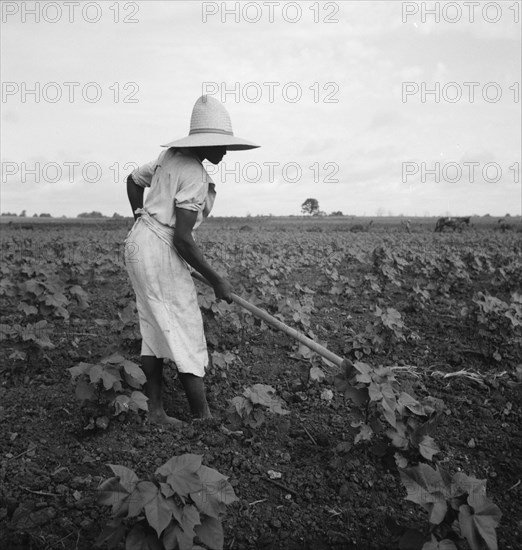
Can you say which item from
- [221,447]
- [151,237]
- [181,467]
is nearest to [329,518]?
[221,447]

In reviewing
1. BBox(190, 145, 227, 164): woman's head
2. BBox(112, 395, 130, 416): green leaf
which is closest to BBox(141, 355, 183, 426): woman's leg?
BBox(112, 395, 130, 416): green leaf

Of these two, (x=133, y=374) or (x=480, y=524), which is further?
(x=133, y=374)

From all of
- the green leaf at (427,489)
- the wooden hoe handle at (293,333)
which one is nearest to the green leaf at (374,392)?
the wooden hoe handle at (293,333)

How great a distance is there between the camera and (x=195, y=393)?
122 inches

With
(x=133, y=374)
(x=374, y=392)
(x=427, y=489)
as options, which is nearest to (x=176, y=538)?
(x=427, y=489)

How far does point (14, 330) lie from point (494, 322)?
3.87 m

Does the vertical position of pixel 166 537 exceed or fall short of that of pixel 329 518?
it exceeds it

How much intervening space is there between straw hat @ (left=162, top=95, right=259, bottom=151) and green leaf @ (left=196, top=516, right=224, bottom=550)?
5.87 ft

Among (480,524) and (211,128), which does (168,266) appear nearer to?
(211,128)

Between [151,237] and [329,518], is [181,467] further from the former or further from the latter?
[151,237]

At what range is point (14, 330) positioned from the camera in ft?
12.5

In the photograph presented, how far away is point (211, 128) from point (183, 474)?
1844 mm

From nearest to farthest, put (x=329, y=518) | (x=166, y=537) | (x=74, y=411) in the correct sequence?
(x=166, y=537) < (x=329, y=518) < (x=74, y=411)

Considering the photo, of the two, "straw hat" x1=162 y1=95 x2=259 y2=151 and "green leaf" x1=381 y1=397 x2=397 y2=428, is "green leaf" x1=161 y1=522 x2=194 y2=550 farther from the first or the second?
"straw hat" x1=162 y1=95 x2=259 y2=151
